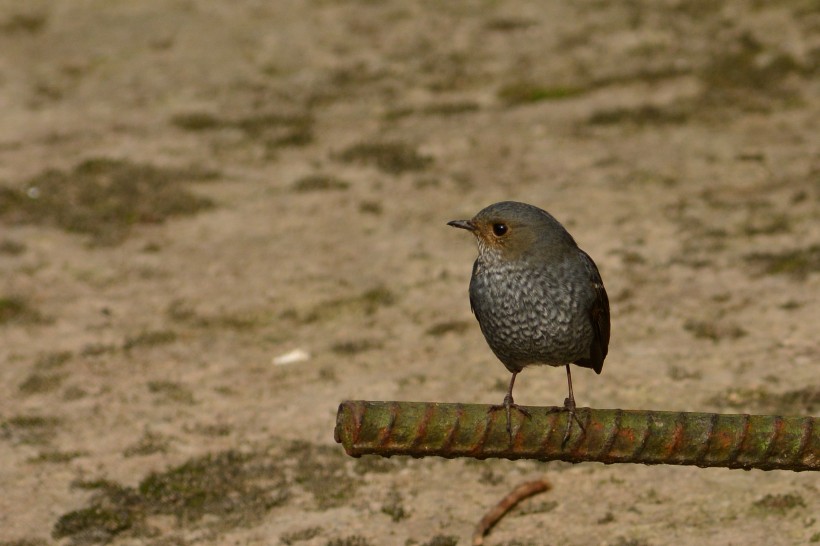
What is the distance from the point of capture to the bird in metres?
4.89

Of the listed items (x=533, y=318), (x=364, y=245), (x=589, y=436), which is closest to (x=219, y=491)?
(x=533, y=318)

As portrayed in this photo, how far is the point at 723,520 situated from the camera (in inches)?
221

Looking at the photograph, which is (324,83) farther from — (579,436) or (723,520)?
(579,436)

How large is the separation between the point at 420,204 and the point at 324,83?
287 centimetres

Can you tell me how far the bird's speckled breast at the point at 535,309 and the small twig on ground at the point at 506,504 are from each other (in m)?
1.10

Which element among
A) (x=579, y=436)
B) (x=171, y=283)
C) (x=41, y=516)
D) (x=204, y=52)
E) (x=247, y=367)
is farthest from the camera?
(x=204, y=52)

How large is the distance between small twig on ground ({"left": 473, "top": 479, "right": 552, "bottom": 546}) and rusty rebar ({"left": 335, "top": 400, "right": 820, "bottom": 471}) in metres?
1.62

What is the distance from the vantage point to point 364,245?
9234 mm

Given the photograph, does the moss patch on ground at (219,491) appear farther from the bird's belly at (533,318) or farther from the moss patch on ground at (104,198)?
the moss patch on ground at (104,198)

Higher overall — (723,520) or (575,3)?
(575,3)

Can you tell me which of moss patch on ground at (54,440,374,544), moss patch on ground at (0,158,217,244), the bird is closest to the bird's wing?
the bird

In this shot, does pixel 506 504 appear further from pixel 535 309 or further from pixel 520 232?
pixel 520 232

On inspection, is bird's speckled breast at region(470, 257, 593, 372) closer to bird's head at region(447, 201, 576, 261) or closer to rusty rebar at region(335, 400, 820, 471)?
bird's head at region(447, 201, 576, 261)

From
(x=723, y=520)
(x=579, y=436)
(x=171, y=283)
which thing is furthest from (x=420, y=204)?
(x=579, y=436)
